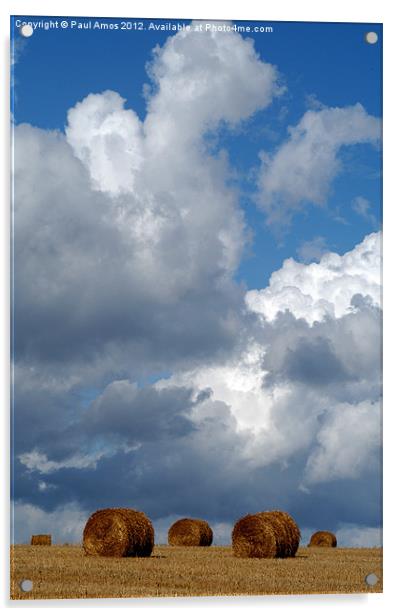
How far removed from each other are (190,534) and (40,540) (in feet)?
22.7

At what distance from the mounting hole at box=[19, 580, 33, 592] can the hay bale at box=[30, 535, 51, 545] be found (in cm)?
47

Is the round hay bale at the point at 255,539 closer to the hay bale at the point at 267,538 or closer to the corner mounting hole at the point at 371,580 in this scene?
the hay bale at the point at 267,538

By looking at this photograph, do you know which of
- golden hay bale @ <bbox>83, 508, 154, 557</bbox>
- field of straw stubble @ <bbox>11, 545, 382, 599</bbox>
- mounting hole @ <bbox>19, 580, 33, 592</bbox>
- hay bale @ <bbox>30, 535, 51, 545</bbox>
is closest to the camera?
mounting hole @ <bbox>19, 580, 33, 592</bbox>

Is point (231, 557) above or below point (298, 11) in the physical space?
below

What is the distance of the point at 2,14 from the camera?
11062mm

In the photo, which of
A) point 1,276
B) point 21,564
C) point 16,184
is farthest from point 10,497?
point 16,184

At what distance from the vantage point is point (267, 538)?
15.2 metres

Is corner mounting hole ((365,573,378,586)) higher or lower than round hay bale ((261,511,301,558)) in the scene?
lower

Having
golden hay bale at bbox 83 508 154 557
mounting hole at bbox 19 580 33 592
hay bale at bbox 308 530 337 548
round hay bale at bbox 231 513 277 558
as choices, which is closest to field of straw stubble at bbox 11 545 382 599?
mounting hole at bbox 19 580 33 592

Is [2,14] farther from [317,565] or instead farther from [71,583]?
[317,565]

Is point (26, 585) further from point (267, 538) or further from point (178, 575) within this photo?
point (267, 538)

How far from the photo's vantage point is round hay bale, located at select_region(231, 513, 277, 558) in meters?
15.2

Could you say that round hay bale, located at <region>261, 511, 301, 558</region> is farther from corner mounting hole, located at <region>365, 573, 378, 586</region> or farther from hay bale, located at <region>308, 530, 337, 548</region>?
corner mounting hole, located at <region>365, 573, 378, 586</region>
